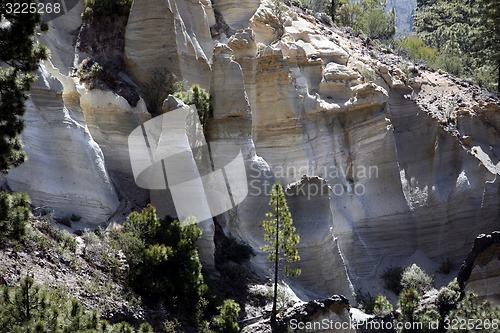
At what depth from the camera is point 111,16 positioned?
30.4m

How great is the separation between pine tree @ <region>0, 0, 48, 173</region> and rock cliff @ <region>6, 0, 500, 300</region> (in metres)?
6.85

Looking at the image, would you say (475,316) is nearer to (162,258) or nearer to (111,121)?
(162,258)

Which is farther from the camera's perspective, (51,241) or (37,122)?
(37,122)

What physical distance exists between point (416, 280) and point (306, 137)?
24.1 feet

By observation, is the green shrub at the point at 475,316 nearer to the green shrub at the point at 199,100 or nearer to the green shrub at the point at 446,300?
the green shrub at the point at 446,300

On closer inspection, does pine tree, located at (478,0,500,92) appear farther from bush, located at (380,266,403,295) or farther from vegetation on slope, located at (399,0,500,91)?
bush, located at (380,266,403,295)

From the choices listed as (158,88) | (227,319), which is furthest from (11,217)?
(158,88)

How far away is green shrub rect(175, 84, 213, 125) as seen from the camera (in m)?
27.2

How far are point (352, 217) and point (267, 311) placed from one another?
9.60 metres

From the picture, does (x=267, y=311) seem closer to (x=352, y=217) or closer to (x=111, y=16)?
(x=352, y=217)

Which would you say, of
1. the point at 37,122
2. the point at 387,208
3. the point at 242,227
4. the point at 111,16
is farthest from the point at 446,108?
the point at 37,122

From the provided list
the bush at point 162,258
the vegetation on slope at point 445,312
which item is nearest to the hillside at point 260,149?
the bush at point 162,258

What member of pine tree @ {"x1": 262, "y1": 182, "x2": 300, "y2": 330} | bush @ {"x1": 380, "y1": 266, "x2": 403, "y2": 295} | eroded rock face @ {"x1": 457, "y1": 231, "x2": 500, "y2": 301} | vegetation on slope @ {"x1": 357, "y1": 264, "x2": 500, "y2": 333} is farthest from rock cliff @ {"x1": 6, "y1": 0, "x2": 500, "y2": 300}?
eroded rock face @ {"x1": 457, "y1": 231, "x2": 500, "y2": 301}

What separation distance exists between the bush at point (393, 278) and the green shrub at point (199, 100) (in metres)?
10.3
